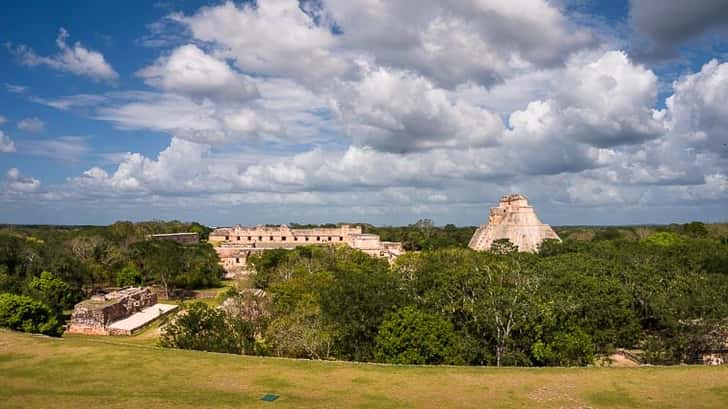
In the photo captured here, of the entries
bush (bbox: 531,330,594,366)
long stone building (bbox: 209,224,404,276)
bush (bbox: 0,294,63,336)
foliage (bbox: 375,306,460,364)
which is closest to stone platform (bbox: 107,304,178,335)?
bush (bbox: 0,294,63,336)

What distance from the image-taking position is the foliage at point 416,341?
14.5 meters

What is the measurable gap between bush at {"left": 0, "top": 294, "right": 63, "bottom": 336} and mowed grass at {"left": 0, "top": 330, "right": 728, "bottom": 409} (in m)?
9.14

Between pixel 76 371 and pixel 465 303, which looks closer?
pixel 76 371

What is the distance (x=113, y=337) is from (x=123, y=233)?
44.8 metres

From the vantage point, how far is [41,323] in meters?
22.3

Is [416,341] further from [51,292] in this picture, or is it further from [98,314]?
[51,292]

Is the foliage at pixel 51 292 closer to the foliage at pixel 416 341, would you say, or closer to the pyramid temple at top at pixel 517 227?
the foliage at pixel 416 341

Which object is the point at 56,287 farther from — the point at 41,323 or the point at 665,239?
the point at 665,239

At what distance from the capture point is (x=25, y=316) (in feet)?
71.3

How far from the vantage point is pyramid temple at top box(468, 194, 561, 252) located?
146ft

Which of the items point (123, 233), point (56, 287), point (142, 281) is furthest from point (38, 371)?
point (123, 233)

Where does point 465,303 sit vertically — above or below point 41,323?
above

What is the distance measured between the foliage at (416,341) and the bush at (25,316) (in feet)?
55.3

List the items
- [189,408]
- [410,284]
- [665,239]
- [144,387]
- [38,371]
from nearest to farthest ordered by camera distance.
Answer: [189,408] → [144,387] → [38,371] → [410,284] → [665,239]
